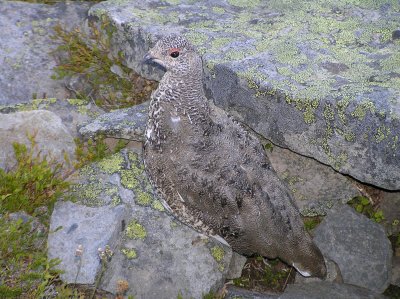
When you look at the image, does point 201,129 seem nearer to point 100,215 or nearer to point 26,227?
point 100,215

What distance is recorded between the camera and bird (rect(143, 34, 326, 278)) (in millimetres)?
5523

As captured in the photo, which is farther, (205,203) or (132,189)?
(132,189)

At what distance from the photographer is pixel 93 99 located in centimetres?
744

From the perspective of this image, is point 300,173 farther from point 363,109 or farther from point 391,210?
point 363,109

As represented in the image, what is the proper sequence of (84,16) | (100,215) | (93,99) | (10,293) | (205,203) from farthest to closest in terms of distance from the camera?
(84,16)
(93,99)
(100,215)
(205,203)
(10,293)

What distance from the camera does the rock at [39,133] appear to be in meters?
6.27

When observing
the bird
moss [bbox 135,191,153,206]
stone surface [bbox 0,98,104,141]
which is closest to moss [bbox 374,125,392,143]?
the bird

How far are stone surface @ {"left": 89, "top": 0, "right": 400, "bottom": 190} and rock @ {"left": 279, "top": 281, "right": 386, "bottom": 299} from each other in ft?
3.41

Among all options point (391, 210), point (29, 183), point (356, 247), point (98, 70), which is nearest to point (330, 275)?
point (356, 247)

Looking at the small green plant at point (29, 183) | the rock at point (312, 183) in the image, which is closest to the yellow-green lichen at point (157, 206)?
the small green plant at point (29, 183)

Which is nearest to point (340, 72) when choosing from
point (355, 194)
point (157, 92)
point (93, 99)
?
point (355, 194)

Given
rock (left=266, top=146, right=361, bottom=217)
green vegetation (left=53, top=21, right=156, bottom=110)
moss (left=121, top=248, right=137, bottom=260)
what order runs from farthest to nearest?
green vegetation (left=53, top=21, right=156, bottom=110) → rock (left=266, top=146, right=361, bottom=217) → moss (left=121, top=248, right=137, bottom=260)

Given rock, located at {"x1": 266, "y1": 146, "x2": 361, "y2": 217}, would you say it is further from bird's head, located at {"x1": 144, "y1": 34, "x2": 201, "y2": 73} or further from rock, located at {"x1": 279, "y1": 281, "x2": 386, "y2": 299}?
bird's head, located at {"x1": 144, "y1": 34, "x2": 201, "y2": 73}

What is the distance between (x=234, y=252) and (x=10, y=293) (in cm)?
232
